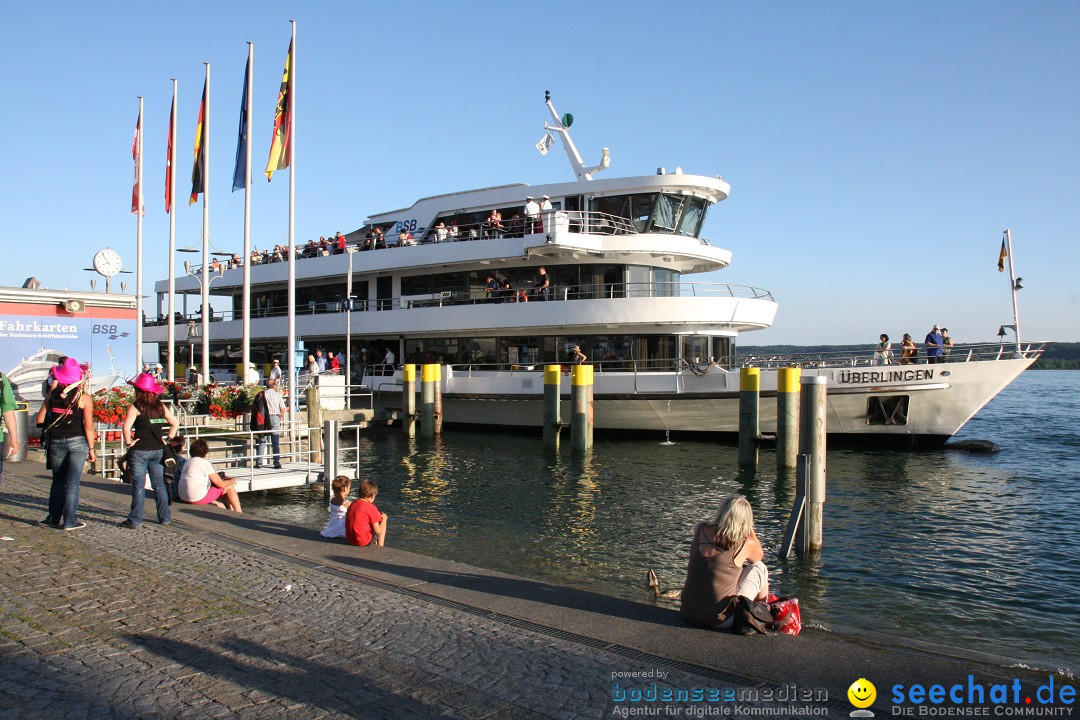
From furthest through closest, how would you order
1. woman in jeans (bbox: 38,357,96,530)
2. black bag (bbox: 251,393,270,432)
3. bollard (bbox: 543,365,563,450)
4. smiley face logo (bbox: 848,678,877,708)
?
bollard (bbox: 543,365,563,450)
black bag (bbox: 251,393,270,432)
woman in jeans (bbox: 38,357,96,530)
smiley face logo (bbox: 848,678,877,708)

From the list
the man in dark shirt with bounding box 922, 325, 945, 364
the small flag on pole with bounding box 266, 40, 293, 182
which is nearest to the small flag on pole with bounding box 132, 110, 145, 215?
the small flag on pole with bounding box 266, 40, 293, 182

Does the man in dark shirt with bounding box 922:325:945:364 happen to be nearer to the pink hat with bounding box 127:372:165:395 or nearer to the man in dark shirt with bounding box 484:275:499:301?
the man in dark shirt with bounding box 484:275:499:301

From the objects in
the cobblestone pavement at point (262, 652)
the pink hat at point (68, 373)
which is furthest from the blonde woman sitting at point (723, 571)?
the pink hat at point (68, 373)

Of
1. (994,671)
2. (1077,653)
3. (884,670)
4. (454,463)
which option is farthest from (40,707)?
(454,463)

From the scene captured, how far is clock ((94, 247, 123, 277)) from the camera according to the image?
1869 centimetres

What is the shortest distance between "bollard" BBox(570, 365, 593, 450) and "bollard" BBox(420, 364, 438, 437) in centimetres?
509

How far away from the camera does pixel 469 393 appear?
24.4 metres

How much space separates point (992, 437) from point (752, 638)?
24.3 m

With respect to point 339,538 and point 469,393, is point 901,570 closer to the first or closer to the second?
point 339,538

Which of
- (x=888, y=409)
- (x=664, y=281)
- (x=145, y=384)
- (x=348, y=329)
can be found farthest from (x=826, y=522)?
(x=348, y=329)

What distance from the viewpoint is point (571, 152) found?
25562mm

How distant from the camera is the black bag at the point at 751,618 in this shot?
5359 mm

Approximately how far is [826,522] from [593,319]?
35.5 feet

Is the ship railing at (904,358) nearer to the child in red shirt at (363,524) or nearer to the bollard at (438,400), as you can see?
the bollard at (438,400)
